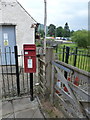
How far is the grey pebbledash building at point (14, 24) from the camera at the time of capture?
506cm

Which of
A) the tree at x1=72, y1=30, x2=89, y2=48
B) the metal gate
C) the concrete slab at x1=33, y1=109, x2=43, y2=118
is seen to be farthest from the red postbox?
the tree at x1=72, y1=30, x2=89, y2=48

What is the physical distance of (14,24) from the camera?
205 inches

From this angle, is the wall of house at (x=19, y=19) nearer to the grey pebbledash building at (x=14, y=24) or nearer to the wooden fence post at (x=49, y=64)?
the grey pebbledash building at (x=14, y=24)

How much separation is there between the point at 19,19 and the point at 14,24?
35 centimetres

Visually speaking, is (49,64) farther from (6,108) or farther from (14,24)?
(14,24)

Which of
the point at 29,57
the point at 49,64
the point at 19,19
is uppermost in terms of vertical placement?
the point at 19,19

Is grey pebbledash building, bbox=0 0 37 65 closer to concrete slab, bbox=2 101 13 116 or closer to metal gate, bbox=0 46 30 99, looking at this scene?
metal gate, bbox=0 46 30 99

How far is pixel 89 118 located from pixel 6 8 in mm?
5415

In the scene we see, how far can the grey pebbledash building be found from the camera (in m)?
5.06

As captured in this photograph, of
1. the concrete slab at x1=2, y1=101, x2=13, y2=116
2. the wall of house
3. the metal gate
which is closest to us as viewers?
the concrete slab at x1=2, y1=101, x2=13, y2=116

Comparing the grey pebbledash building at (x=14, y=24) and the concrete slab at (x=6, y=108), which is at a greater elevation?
the grey pebbledash building at (x=14, y=24)

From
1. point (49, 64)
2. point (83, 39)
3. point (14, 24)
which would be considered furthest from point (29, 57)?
point (14, 24)

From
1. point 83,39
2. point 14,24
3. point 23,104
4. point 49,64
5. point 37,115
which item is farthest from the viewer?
point 14,24

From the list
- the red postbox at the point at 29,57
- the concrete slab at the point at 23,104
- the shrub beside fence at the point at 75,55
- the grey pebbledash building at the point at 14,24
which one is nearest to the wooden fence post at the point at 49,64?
the red postbox at the point at 29,57
